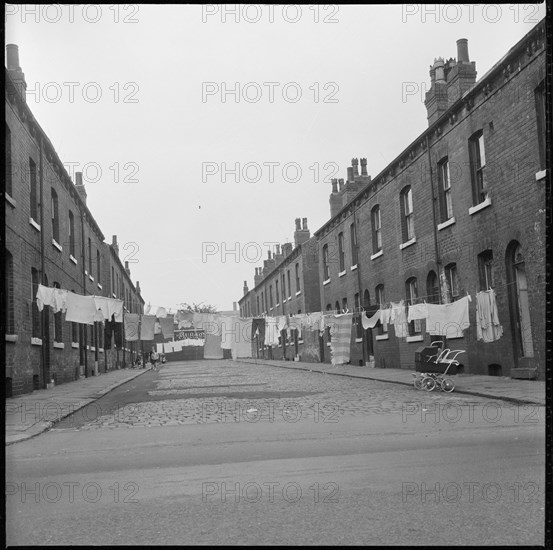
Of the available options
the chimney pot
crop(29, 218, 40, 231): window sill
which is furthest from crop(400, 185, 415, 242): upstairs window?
crop(29, 218, 40, 231): window sill

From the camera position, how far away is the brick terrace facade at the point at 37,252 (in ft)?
52.1

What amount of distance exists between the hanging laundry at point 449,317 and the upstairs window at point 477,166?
3.29 meters

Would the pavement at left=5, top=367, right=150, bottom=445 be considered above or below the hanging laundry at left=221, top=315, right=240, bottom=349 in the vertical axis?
below

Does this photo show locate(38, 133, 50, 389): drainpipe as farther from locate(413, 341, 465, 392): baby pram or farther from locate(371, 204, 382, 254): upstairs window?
locate(371, 204, 382, 254): upstairs window

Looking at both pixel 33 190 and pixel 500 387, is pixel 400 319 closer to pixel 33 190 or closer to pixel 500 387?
pixel 500 387

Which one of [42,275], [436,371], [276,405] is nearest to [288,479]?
[276,405]

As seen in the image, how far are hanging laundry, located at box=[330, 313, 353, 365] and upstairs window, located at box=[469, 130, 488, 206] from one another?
8.46 meters

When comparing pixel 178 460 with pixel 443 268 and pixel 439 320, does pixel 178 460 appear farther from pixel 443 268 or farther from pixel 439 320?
pixel 443 268

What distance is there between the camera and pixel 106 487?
5.93 m

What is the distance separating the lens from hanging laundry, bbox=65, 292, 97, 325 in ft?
59.2

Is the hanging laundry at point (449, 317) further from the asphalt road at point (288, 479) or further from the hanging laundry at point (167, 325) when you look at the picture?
the hanging laundry at point (167, 325)

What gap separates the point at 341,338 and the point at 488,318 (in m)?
10.0

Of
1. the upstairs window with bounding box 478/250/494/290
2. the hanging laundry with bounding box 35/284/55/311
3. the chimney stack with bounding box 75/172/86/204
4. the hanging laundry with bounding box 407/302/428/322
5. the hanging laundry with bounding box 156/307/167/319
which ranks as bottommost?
the hanging laundry with bounding box 407/302/428/322

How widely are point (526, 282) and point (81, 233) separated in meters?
20.0
